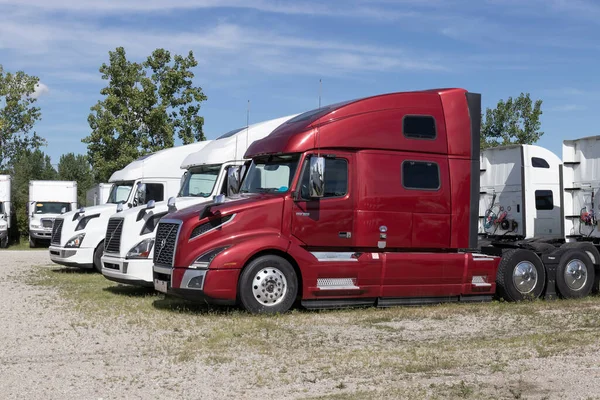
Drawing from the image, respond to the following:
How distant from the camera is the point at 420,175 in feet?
40.9

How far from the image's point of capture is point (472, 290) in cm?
1290

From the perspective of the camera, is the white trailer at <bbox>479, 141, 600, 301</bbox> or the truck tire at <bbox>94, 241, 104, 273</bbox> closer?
the white trailer at <bbox>479, 141, 600, 301</bbox>

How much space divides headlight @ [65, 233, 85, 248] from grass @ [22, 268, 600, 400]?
4.92 m

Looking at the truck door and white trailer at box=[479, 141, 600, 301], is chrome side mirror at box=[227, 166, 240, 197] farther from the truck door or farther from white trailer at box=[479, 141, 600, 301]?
white trailer at box=[479, 141, 600, 301]

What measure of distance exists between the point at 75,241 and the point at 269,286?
8763 mm

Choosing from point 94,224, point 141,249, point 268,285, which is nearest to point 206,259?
point 268,285

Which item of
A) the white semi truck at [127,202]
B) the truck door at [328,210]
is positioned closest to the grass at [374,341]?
the truck door at [328,210]

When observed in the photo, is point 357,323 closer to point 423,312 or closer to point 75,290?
point 423,312

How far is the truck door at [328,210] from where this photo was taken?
11.7 meters

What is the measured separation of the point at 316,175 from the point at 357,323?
2.17 m

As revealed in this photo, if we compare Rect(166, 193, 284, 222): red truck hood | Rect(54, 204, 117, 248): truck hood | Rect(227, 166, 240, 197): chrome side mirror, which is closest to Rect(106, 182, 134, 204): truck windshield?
Rect(54, 204, 117, 248): truck hood

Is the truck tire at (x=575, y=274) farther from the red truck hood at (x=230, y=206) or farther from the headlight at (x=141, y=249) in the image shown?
the headlight at (x=141, y=249)

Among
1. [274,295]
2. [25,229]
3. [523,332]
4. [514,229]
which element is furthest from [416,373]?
[25,229]

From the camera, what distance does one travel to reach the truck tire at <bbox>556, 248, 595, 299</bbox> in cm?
1380
